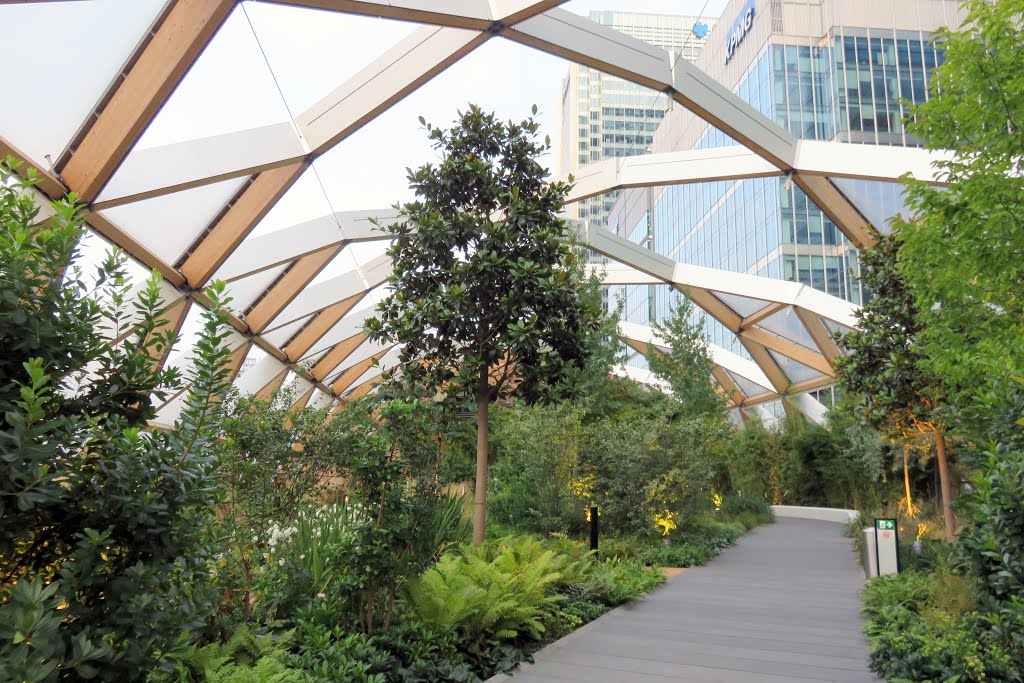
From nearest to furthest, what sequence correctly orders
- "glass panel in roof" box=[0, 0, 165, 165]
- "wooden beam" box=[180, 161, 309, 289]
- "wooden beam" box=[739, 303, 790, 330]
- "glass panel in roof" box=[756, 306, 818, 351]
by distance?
"glass panel in roof" box=[0, 0, 165, 165]
"wooden beam" box=[180, 161, 309, 289]
"wooden beam" box=[739, 303, 790, 330]
"glass panel in roof" box=[756, 306, 818, 351]

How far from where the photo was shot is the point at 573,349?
23.6 ft

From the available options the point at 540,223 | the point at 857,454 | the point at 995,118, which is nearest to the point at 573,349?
the point at 540,223

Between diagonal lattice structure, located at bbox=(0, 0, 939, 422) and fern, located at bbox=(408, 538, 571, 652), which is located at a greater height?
diagonal lattice structure, located at bbox=(0, 0, 939, 422)

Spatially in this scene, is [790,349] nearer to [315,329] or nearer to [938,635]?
[315,329]

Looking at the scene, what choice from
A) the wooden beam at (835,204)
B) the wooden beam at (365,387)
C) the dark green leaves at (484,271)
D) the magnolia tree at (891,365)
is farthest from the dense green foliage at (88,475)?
the wooden beam at (835,204)

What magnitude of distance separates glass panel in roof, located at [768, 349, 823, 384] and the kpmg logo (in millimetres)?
16715

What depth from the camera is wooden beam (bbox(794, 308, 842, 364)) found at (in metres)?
20.5

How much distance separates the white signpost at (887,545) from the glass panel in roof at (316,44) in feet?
27.2

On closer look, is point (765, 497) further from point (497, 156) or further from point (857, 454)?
point (497, 156)

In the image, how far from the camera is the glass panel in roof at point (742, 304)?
71.8ft

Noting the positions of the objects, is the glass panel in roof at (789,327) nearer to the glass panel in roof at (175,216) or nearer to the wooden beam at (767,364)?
the wooden beam at (767,364)

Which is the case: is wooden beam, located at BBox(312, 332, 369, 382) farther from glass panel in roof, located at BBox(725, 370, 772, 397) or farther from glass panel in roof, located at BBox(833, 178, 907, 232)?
glass panel in roof, located at BBox(725, 370, 772, 397)

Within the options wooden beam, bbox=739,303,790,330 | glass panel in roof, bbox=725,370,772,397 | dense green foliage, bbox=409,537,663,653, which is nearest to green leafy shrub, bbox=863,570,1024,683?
dense green foliage, bbox=409,537,663,653

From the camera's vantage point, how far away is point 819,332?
821 inches
